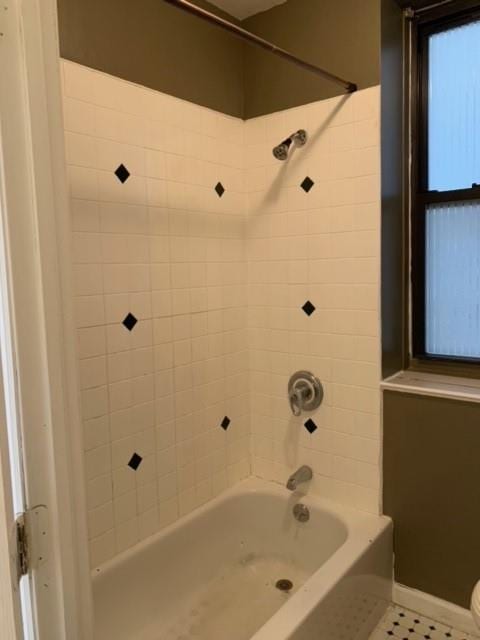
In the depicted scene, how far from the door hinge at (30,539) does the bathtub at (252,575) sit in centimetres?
96

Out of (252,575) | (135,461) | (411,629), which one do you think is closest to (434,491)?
(411,629)

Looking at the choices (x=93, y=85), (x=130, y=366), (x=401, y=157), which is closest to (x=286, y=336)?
(x=130, y=366)

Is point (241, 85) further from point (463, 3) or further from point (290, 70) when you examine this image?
point (463, 3)

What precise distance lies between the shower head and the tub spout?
1.38 m

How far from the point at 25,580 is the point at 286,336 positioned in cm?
165

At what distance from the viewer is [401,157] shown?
2025mm

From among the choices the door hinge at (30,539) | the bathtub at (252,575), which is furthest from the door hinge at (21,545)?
the bathtub at (252,575)

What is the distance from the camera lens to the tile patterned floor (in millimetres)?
1814

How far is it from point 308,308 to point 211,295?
1.42ft

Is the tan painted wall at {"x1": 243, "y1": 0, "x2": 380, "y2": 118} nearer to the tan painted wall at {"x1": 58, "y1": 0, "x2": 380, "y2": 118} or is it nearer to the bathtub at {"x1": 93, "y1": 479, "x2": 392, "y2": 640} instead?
the tan painted wall at {"x1": 58, "y1": 0, "x2": 380, "y2": 118}

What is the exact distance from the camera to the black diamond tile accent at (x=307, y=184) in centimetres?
206

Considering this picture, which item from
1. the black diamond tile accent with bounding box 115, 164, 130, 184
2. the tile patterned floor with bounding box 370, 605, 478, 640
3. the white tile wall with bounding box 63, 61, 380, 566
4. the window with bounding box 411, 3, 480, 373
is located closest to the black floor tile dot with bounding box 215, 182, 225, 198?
the white tile wall with bounding box 63, 61, 380, 566

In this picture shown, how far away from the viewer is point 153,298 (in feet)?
6.07

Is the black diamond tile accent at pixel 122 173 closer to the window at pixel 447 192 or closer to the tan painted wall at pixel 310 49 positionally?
the tan painted wall at pixel 310 49
